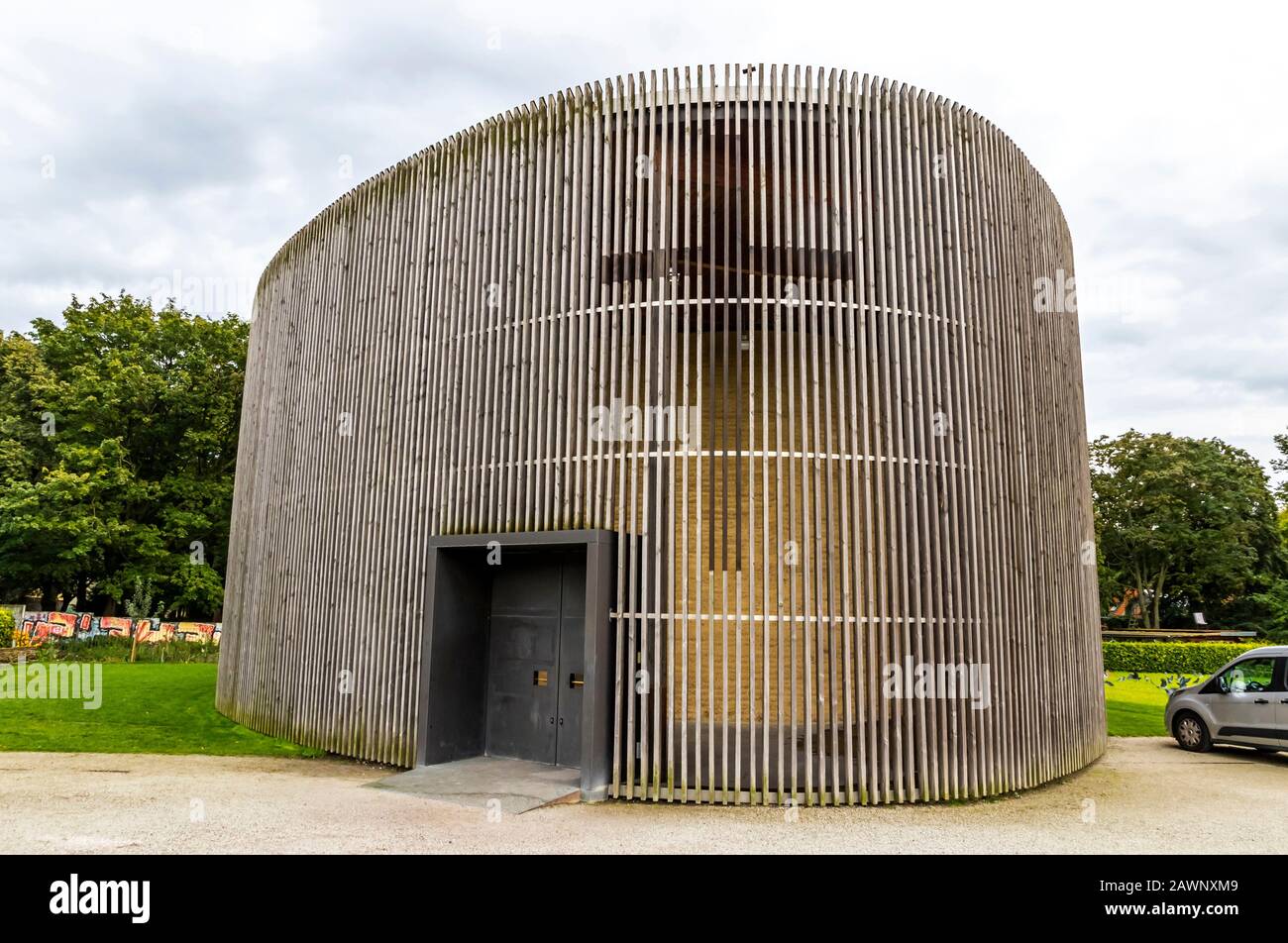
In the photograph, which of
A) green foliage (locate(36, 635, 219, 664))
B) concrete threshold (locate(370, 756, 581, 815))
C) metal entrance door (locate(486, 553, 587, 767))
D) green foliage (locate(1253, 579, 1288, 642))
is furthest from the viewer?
green foliage (locate(1253, 579, 1288, 642))

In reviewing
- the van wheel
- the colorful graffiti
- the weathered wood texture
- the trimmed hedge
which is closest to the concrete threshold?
the weathered wood texture

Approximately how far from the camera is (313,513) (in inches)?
483

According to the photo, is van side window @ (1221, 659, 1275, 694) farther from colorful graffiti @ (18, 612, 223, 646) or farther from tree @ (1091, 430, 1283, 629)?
tree @ (1091, 430, 1283, 629)

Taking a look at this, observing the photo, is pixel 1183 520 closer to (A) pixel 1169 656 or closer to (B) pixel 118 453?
(A) pixel 1169 656

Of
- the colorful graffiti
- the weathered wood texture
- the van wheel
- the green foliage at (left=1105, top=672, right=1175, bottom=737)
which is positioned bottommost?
the green foliage at (left=1105, top=672, right=1175, bottom=737)

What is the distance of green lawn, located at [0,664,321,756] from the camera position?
1082cm

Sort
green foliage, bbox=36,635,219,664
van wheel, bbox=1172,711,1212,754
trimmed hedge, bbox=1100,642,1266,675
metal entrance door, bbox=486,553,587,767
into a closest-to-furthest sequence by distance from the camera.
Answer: metal entrance door, bbox=486,553,587,767, van wheel, bbox=1172,711,1212,754, green foliage, bbox=36,635,219,664, trimmed hedge, bbox=1100,642,1266,675

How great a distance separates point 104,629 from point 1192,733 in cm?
3141

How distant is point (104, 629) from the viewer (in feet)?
90.7

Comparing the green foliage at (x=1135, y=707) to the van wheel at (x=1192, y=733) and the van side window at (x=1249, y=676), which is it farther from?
the van side window at (x=1249, y=676)

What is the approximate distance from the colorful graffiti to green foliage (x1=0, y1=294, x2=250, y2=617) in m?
2.93
